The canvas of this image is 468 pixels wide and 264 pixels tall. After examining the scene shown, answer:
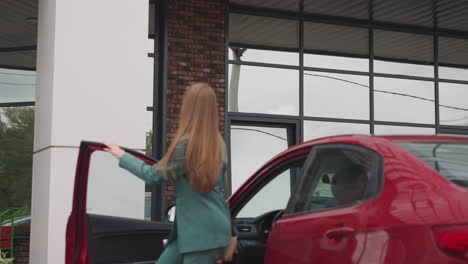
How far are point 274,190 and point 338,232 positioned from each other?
101 inches

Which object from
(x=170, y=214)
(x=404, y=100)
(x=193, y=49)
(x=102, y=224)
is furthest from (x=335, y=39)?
(x=102, y=224)

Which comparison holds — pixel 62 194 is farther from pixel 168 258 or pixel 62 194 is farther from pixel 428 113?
pixel 428 113

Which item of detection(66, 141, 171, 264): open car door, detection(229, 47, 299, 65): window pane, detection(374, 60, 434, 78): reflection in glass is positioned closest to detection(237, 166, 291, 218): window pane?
detection(66, 141, 171, 264): open car door

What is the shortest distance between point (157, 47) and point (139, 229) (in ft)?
23.6

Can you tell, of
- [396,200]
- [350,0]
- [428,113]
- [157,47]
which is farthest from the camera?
[428,113]

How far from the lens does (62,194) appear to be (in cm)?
664

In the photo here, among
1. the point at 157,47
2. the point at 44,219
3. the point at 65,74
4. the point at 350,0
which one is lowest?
the point at 44,219

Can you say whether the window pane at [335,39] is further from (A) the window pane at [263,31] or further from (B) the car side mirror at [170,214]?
(B) the car side mirror at [170,214]

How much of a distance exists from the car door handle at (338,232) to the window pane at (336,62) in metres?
9.28

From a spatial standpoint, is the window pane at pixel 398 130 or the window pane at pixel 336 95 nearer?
the window pane at pixel 336 95

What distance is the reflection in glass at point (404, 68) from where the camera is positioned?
12680 mm

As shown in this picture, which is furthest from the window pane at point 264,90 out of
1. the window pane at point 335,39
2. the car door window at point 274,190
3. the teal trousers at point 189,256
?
the teal trousers at point 189,256

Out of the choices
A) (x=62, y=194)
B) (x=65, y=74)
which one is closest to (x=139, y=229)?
(x=62, y=194)

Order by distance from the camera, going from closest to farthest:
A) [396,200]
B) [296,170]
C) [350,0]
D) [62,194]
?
[396,200] < [296,170] < [62,194] < [350,0]
